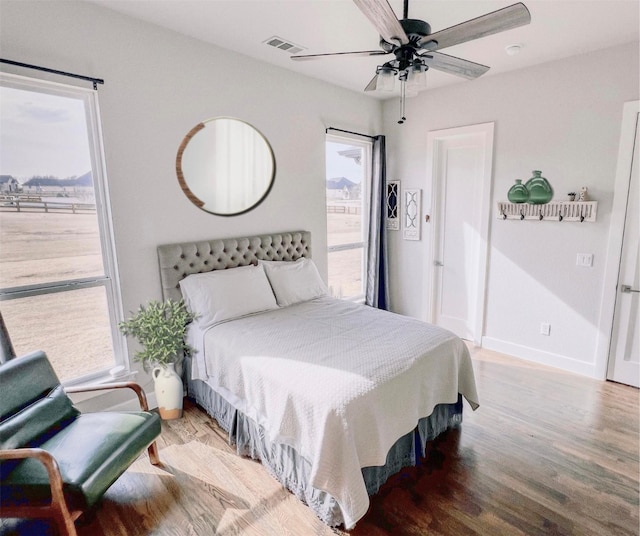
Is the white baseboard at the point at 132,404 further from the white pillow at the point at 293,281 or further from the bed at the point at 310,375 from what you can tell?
the white pillow at the point at 293,281

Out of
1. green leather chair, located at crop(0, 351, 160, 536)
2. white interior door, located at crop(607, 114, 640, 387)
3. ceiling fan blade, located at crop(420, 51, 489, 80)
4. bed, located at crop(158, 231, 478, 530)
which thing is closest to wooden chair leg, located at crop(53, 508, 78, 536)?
green leather chair, located at crop(0, 351, 160, 536)

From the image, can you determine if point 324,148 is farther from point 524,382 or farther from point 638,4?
point 524,382

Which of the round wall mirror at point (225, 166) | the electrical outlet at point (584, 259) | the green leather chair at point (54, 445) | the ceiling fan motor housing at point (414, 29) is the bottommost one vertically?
the green leather chair at point (54, 445)

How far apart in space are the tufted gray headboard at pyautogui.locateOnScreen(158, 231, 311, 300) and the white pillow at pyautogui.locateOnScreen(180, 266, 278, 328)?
0.32 feet

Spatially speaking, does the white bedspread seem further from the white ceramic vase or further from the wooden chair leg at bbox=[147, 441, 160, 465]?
the wooden chair leg at bbox=[147, 441, 160, 465]

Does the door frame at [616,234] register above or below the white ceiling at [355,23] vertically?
below

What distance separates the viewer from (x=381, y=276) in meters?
4.69

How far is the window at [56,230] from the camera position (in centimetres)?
228

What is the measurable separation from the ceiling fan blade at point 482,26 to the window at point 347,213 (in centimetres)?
241

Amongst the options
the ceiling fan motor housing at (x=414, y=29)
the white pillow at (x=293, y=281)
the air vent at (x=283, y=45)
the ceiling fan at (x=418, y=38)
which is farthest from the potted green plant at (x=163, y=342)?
the ceiling fan motor housing at (x=414, y=29)

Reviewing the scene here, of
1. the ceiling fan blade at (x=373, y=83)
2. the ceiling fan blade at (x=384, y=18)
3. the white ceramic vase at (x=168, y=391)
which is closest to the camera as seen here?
the ceiling fan blade at (x=384, y=18)

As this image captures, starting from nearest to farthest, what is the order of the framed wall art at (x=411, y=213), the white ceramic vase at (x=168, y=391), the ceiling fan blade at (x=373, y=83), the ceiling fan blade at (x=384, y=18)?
the ceiling fan blade at (x=384, y=18), the ceiling fan blade at (x=373, y=83), the white ceramic vase at (x=168, y=391), the framed wall art at (x=411, y=213)

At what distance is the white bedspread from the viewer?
5.70 feet

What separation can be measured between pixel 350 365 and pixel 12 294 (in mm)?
2148
